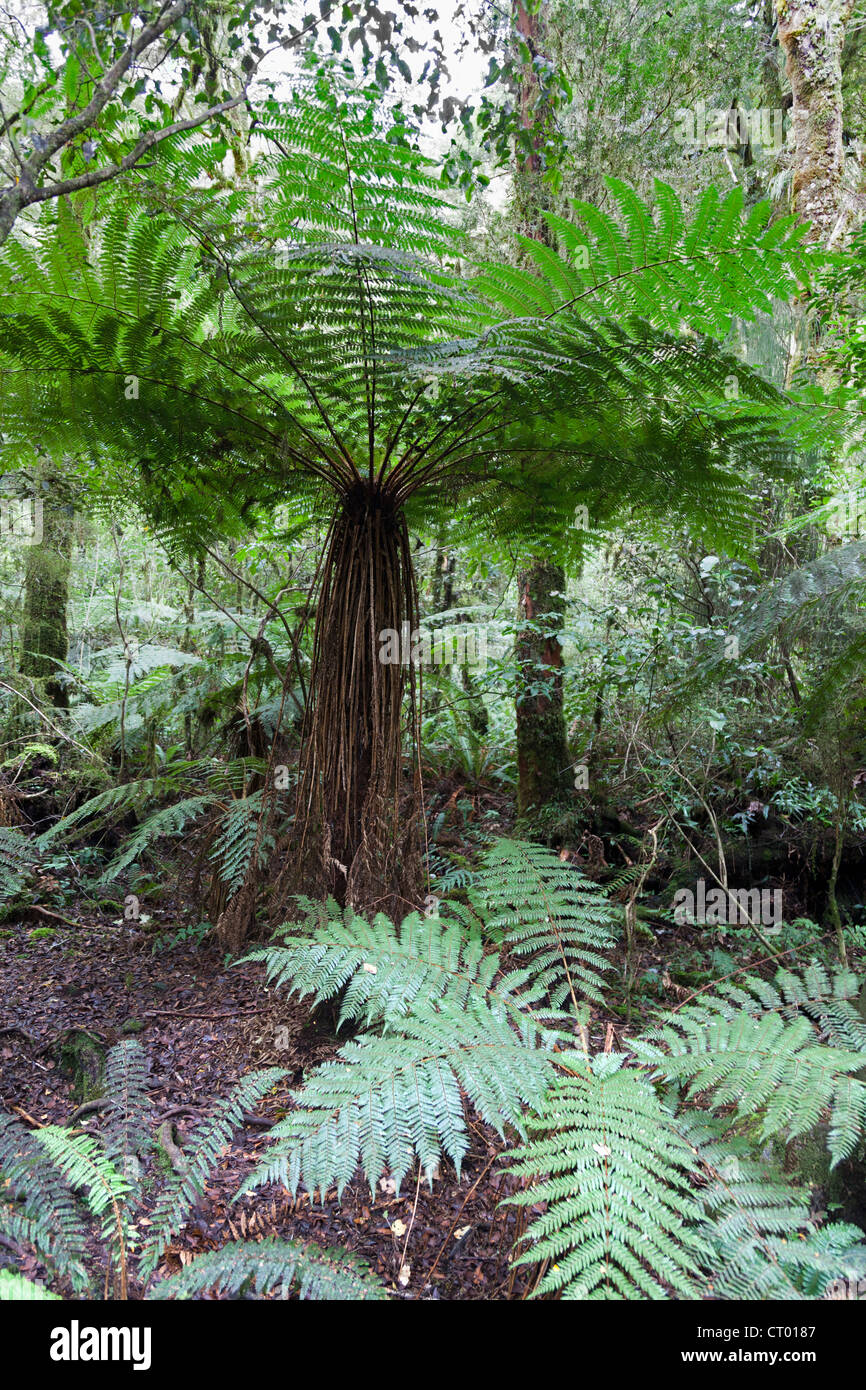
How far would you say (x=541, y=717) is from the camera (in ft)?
11.8

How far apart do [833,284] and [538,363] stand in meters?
2.71

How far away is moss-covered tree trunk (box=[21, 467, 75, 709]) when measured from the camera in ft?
15.0

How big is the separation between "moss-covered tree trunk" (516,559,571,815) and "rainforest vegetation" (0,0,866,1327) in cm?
2

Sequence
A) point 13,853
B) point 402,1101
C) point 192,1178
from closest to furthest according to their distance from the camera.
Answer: point 402,1101, point 192,1178, point 13,853

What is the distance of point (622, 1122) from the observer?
46.6 inches

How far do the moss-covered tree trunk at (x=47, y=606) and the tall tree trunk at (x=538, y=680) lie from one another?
3074 mm

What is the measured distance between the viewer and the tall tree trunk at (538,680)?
3.58 metres

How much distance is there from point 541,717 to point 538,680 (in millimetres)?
198

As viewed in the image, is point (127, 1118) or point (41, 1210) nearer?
point (41, 1210)

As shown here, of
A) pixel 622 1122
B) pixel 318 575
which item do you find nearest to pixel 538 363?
pixel 318 575
